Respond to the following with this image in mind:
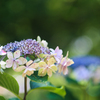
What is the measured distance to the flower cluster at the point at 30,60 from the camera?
569 mm

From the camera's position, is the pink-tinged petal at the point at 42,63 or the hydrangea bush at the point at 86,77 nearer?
the pink-tinged petal at the point at 42,63

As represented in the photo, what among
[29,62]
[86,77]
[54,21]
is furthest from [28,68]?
[54,21]

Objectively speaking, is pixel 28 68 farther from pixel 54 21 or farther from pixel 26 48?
pixel 54 21

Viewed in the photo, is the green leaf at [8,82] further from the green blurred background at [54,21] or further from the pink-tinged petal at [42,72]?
the green blurred background at [54,21]

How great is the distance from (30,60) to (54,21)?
4694 mm

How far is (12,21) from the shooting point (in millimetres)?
5047

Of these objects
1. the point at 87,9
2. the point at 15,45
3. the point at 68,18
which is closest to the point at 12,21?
the point at 68,18

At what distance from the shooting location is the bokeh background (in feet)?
15.9

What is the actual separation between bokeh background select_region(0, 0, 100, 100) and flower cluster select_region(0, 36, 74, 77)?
3958 millimetres

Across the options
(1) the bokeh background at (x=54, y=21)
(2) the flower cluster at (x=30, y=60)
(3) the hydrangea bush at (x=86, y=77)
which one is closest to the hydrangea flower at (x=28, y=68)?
(2) the flower cluster at (x=30, y=60)

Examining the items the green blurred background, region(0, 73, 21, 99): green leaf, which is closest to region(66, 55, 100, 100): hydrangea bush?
region(0, 73, 21, 99): green leaf

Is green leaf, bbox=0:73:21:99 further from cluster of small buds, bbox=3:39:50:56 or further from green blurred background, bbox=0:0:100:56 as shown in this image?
green blurred background, bbox=0:0:100:56

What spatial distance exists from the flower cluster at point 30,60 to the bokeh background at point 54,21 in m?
3.96

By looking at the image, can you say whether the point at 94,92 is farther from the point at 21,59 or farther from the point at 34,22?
the point at 34,22
